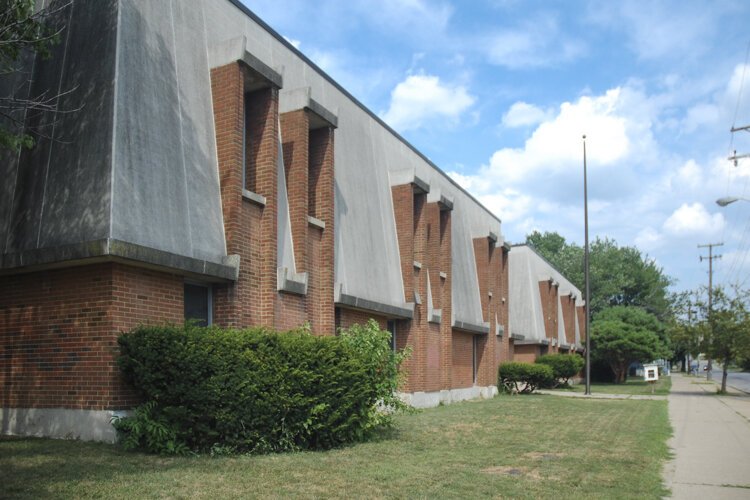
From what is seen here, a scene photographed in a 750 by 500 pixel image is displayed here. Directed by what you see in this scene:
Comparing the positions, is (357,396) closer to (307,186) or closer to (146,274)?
(146,274)

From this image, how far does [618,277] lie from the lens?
208 ft

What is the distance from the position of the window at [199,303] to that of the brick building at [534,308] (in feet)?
78.1

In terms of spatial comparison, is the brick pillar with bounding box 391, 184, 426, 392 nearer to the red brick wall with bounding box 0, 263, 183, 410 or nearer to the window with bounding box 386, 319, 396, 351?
the window with bounding box 386, 319, 396, 351

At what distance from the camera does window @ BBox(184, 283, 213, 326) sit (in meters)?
11.6

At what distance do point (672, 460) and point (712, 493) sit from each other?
293 centimetres

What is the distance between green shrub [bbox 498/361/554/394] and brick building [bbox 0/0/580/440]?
1488cm

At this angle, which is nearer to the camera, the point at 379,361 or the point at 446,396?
the point at 379,361

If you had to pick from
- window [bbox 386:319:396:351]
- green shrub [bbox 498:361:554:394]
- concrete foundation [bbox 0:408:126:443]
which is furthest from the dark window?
concrete foundation [bbox 0:408:126:443]

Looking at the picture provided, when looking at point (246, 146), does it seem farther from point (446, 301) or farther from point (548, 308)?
point (548, 308)

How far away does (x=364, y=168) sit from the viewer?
18.8 meters

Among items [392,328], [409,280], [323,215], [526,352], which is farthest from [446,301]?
[526,352]

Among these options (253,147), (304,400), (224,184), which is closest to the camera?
(304,400)

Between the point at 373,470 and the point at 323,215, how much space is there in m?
7.51

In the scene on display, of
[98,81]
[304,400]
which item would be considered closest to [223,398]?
[304,400]
